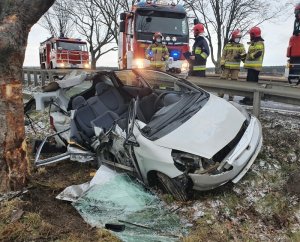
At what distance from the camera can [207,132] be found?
4.36 metres

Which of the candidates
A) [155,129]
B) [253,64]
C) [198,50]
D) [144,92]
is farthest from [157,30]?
[155,129]

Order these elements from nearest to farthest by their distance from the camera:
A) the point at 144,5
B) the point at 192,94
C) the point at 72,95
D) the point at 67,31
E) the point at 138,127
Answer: the point at 138,127, the point at 192,94, the point at 72,95, the point at 144,5, the point at 67,31

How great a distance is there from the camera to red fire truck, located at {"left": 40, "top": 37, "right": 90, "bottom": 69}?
25.6 meters

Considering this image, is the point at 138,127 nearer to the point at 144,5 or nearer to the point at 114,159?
the point at 114,159

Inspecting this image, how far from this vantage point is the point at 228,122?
4.62 meters

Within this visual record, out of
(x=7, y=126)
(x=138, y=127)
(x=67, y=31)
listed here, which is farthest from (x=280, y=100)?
(x=67, y=31)

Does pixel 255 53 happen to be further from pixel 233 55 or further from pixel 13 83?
pixel 13 83

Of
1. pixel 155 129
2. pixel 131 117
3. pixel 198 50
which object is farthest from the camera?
pixel 198 50

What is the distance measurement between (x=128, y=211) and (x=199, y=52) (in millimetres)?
5924

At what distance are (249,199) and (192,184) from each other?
2.70 ft

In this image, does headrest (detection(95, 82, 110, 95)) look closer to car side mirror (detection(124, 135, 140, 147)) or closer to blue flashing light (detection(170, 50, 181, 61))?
car side mirror (detection(124, 135, 140, 147))

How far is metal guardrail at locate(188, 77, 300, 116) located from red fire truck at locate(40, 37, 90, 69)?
1963 centimetres

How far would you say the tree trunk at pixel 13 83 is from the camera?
13.5 ft

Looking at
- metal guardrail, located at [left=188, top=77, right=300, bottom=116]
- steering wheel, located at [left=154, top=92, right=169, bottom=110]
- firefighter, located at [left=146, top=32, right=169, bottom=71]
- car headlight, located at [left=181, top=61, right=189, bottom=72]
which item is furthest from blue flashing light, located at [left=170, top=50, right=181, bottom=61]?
steering wheel, located at [left=154, top=92, right=169, bottom=110]
